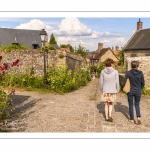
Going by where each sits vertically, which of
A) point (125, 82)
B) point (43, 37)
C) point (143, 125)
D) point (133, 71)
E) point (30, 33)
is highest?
point (30, 33)

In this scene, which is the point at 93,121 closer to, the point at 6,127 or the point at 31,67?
the point at 6,127

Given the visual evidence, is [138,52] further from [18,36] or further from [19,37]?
[18,36]

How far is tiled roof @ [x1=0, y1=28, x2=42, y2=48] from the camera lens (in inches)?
1366

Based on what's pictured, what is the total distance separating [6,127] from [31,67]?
8249 mm

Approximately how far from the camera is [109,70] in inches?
188

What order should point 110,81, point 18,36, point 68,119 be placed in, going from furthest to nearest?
point 18,36
point 68,119
point 110,81

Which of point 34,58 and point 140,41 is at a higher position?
point 140,41

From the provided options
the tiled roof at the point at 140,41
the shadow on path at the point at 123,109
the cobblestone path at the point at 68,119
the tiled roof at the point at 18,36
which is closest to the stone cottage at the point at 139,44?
the tiled roof at the point at 140,41

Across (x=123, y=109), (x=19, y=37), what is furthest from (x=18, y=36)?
(x=123, y=109)

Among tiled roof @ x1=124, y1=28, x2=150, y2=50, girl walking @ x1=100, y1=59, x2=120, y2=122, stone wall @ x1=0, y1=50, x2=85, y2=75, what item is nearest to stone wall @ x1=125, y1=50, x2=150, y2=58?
tiled roof @ x1=124, y1=28, x2=150, y2=50

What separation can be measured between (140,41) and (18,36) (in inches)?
893

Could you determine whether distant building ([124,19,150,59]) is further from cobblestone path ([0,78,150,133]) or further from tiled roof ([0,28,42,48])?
cobblestone path ([0,78,150,133])

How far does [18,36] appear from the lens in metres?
35.8
